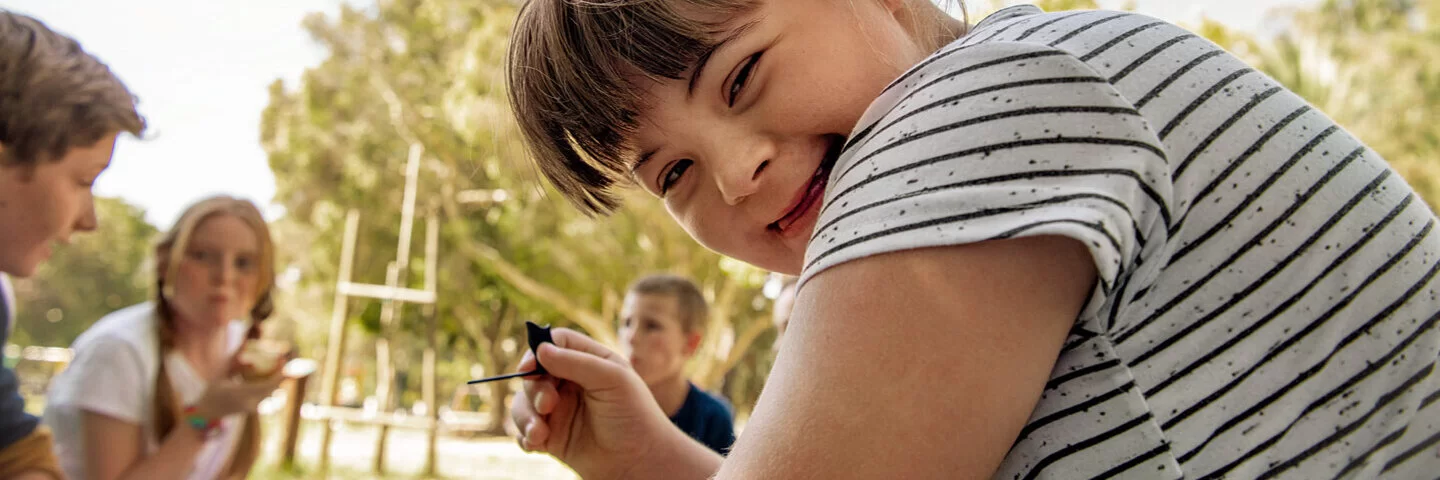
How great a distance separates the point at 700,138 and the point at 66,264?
25159mm

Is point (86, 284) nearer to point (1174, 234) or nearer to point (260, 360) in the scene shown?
point (260, 360)

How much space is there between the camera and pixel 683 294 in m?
5.77

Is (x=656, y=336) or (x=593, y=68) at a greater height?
(x=656, y=336)

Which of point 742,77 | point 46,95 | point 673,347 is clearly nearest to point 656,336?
point 673,347

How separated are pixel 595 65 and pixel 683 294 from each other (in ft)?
15.7

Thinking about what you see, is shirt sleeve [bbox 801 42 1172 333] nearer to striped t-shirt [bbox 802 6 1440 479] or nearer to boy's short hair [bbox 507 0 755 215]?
striped t-shirt [bbox 802 6 1440 479]

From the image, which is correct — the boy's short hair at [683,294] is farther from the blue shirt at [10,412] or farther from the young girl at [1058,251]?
the young girl at [1058,251]

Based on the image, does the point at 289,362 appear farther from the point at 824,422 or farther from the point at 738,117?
the point at 824,422

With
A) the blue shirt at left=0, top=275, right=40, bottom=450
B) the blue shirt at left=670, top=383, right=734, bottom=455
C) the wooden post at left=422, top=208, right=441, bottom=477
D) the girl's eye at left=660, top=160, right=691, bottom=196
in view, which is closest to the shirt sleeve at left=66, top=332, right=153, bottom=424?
the blue shirt at left=0, top=275, right=40, bottom=450

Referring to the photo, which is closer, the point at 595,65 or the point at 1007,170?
the point at 1007,170

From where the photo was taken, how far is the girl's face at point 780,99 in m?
0.95

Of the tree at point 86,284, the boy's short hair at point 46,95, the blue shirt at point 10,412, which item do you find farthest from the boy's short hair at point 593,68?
the tree at point 86,284

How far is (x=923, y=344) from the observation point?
64 cm

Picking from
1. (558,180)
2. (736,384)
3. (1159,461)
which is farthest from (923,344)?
(736,384)
